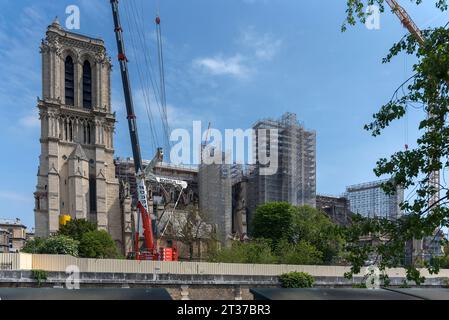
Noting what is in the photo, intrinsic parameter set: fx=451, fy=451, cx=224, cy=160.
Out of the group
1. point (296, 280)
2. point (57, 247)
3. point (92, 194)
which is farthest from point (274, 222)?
point (92, 194)

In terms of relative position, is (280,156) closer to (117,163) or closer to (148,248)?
(117,163)

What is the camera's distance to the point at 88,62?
265ft

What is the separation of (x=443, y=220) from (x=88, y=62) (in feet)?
266

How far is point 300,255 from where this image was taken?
4503 cm

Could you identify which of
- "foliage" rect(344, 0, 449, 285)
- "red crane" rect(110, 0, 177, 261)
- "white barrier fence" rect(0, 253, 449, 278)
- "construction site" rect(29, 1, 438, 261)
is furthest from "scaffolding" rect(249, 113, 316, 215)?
"foliage" rect(344, 0, 449, 285)

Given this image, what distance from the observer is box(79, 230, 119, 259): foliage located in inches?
1995

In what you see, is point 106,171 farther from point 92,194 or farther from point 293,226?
point 293,226

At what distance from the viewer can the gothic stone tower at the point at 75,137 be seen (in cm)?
6981

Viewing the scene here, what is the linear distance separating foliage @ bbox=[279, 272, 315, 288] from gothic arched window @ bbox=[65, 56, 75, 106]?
59298 mm

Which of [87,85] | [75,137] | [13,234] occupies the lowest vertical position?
[13,234]

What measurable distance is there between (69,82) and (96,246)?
1491 inches

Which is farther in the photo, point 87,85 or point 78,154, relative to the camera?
point 87,85

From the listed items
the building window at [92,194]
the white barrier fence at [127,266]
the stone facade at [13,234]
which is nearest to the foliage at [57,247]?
the white barrier fence at [127,266]
